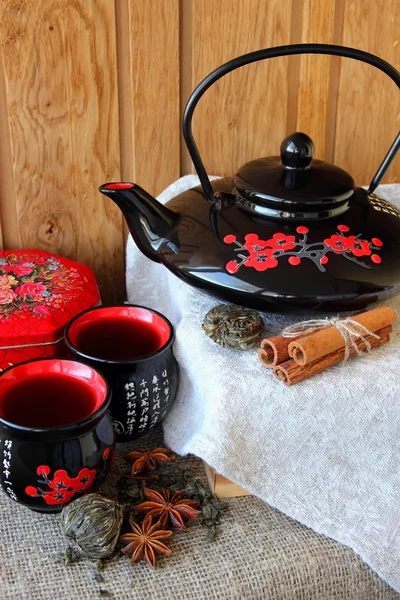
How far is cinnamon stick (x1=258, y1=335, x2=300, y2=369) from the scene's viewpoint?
2.78ft

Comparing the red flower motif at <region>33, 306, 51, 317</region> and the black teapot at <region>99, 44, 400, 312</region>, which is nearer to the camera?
the black teapot at <region>99, 44, 400, 312</region>

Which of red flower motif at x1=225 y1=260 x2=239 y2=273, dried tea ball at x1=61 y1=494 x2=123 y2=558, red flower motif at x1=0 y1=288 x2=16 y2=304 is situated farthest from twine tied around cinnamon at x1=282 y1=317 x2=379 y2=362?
red flower motif at x1=0 y1=288 x2=16 y2=304

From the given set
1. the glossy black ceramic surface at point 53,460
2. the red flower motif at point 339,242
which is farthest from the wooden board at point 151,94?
the glossy black ceramic surface at point 53,460

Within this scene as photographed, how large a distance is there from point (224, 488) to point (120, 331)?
0.29 m

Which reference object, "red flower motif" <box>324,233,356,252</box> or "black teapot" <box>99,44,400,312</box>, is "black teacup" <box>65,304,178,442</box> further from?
"red flower motif" <box>324,233,356,252</box>

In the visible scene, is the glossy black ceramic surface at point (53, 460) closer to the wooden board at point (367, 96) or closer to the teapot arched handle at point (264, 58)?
the teapot arched handle at point (264, 58)

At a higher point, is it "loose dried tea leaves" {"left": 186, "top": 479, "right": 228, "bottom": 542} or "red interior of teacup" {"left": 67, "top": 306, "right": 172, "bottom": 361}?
"red interior of teacup" {"left": 67, "top": 306, "right": 172, "bottom": 361}

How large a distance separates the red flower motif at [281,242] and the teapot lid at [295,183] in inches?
2.0

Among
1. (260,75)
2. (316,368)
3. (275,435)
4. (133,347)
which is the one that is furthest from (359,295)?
(260,75)

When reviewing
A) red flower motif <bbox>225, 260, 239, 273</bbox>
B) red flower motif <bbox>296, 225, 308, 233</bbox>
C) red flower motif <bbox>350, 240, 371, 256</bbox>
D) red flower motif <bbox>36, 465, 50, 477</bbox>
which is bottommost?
red flower motif <bbox>36, 465, 50, 477</bbox>

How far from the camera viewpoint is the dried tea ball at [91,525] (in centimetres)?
76

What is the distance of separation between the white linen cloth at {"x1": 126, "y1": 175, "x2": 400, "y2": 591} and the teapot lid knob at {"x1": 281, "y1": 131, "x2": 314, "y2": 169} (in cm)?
30

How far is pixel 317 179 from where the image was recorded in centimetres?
95

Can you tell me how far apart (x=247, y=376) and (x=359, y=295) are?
0.19 meters
